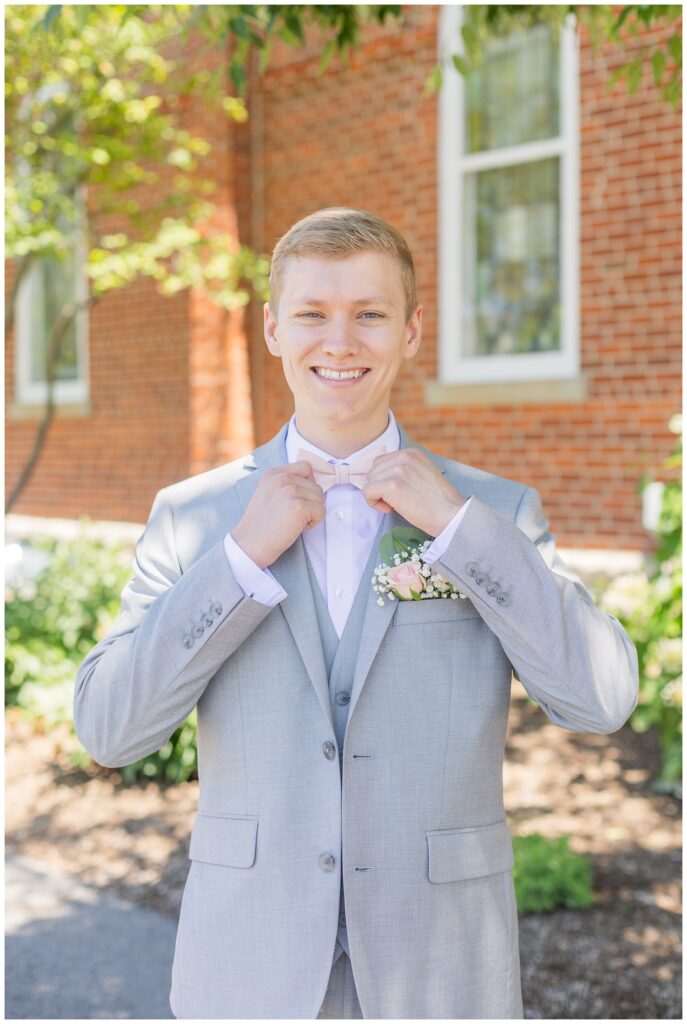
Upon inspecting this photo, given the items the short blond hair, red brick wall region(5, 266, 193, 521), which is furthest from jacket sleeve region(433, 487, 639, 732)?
red brick wall region(5, 266, 193, 521)

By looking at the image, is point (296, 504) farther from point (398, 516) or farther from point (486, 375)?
point (486, 375)

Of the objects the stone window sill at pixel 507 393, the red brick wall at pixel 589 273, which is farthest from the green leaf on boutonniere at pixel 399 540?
the stone window sill at pixel 507 393

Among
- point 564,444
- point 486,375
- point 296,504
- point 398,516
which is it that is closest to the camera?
point 296,504

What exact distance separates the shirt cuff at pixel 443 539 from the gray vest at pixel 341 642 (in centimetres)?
12

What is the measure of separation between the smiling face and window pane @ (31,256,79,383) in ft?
33.5

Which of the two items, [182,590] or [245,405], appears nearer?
[182,590]

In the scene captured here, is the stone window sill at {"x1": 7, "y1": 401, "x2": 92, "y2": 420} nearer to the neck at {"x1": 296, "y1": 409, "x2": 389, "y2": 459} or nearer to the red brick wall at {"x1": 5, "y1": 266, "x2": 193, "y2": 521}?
Result: the red brick wall at {"x1": 5, "y1": 266, "x2": 193, "y2": 521}

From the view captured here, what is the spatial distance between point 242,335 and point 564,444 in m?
3.54

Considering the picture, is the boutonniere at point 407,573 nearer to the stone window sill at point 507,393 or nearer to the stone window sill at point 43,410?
the stone window sill at point 507,393

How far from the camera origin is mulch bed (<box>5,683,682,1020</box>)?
13.2ft

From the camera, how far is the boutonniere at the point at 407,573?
196 cm

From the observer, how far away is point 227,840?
1.97 m

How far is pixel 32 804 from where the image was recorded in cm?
604

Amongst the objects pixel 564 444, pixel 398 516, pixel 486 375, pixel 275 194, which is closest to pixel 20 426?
pixel 275 194
